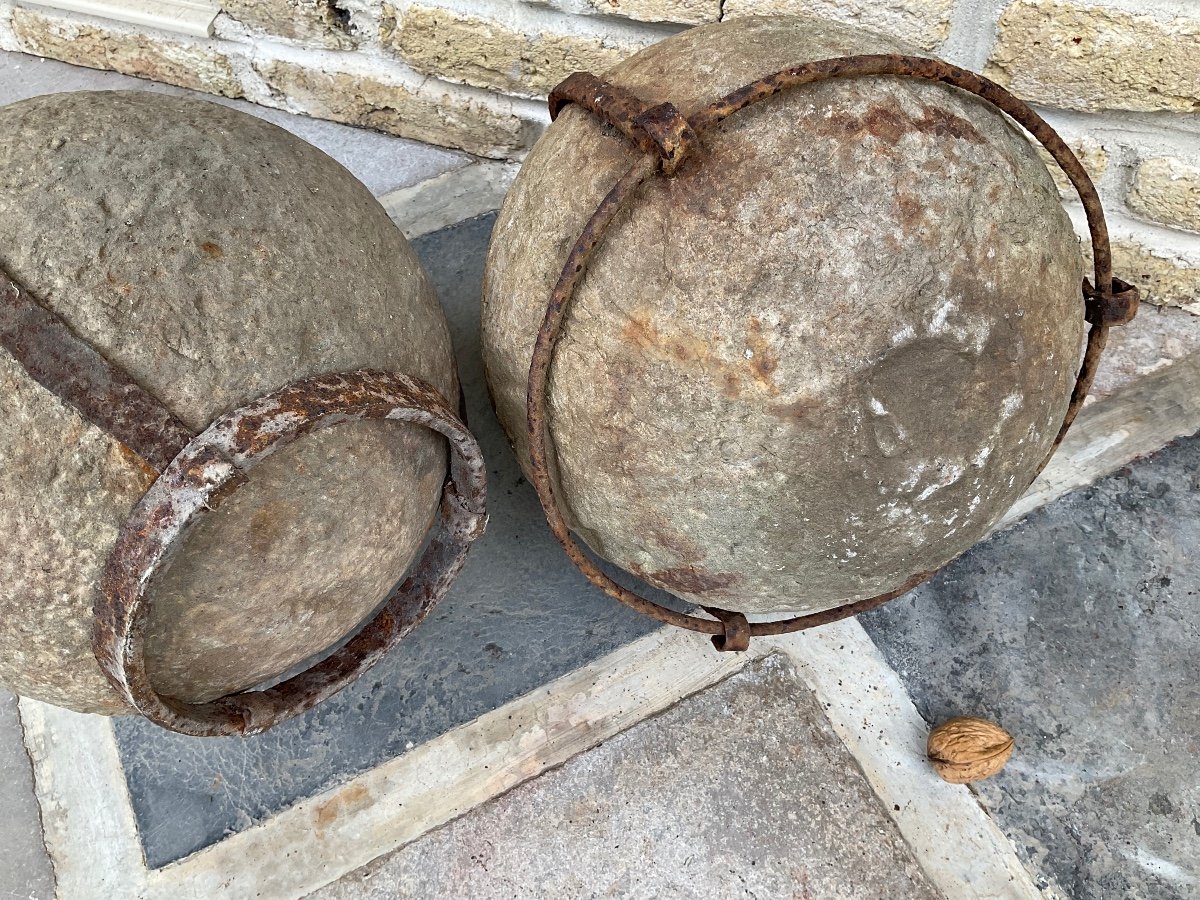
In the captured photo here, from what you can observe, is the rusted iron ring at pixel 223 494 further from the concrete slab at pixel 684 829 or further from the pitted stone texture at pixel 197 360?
the concrete slab at pixel 684 829

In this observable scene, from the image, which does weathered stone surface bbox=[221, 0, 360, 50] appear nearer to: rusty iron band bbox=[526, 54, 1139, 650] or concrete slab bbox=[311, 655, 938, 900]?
rusty iron band bbox=[526, 54, 1139, 650]

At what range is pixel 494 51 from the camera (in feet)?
7.00

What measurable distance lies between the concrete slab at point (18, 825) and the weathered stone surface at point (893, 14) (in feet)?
6.98

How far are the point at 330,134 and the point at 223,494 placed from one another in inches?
69.9

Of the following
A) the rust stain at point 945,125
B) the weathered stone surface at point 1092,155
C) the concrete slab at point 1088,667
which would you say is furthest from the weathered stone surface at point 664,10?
the concrete slab at point 1088,667

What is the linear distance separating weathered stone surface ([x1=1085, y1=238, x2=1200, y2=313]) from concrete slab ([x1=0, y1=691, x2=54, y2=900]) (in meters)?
2.68

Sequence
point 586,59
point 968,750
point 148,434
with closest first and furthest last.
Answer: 1. point 148,434
2. point 968,750
3. point 586,59

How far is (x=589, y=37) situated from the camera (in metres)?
2.01

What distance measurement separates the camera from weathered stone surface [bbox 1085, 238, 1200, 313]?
6.86 ft

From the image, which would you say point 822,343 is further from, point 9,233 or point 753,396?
point 9,233

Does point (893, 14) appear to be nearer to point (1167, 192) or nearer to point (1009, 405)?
point (1167, 192)

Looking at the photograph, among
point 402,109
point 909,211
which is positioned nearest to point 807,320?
point 909,211

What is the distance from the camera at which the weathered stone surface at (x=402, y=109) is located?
2.30 m

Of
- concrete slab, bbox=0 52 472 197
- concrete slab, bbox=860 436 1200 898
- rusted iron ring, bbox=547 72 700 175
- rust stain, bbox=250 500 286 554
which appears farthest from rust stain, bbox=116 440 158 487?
concrete slab, bbox=0 52 472 197
